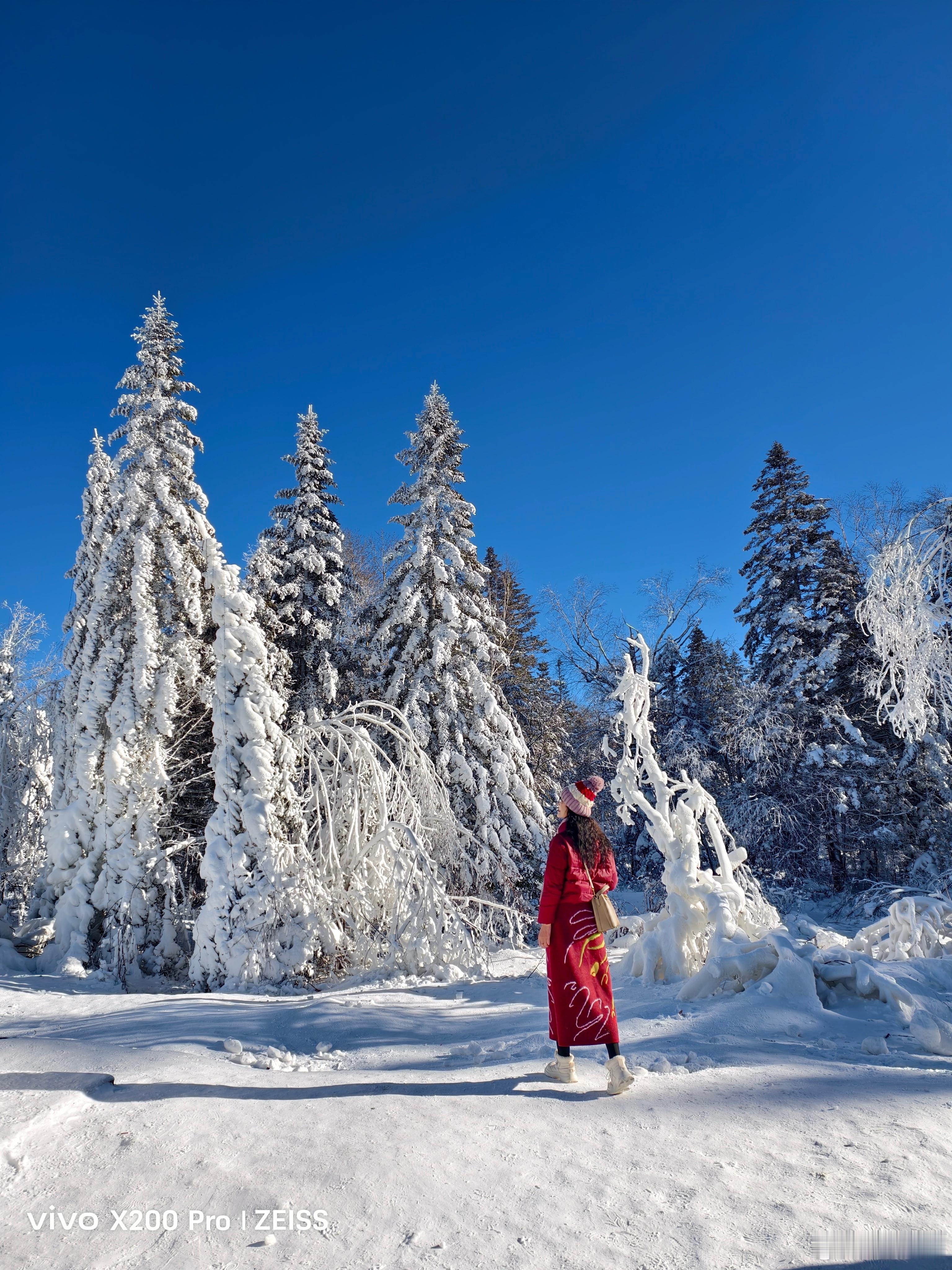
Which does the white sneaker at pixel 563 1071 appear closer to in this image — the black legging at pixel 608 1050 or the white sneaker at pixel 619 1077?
the black legging at pixel 608 1050

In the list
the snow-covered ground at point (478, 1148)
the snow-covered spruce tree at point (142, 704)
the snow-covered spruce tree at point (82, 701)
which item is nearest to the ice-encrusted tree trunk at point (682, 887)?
the snow-covered ground at point (478, 1148)

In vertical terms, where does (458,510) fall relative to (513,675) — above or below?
above

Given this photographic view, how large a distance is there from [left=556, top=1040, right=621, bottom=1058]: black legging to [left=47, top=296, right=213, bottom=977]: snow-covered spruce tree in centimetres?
764

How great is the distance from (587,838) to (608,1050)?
3.69ft

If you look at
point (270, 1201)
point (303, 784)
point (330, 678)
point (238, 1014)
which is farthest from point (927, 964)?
point (330, 678)

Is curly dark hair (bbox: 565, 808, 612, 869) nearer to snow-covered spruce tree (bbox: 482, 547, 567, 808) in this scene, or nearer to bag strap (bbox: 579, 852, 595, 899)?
bag strap (bbox: 579, 852, 595, 899)

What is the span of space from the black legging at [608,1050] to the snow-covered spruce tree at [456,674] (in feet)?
26.7

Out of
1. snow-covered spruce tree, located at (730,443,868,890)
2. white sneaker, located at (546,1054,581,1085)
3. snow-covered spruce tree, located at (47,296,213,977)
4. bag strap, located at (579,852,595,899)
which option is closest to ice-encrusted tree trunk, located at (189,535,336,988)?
snow-covered spruce tree, located at (47,296,213,977)

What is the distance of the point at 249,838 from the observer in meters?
8.38

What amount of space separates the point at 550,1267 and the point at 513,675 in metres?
15.1

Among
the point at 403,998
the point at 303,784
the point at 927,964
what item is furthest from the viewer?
the point at 303,784

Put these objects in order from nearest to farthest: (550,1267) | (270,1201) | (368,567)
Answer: (550,1267)
(270,1201)
(368,567)

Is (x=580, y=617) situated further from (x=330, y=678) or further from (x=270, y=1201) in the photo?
(x=270, y=1201)

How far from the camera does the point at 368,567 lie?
24766 millimetres
